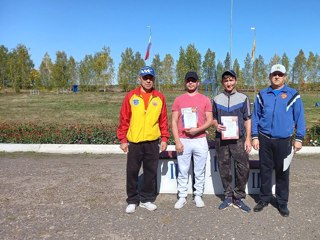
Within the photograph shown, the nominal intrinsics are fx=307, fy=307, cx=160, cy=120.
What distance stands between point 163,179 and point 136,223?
1.20 meters

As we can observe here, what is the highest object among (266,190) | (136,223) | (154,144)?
(154,144)

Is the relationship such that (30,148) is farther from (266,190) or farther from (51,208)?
(266,190)

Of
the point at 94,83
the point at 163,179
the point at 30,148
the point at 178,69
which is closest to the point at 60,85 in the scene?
the point at 94,83

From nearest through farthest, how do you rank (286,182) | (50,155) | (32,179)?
(286,182)
(32,179)
(50,155)

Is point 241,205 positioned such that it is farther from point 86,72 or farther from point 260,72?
point 86,72

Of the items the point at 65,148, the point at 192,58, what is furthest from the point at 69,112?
the point at 192,58

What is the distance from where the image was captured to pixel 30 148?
26.3 ft

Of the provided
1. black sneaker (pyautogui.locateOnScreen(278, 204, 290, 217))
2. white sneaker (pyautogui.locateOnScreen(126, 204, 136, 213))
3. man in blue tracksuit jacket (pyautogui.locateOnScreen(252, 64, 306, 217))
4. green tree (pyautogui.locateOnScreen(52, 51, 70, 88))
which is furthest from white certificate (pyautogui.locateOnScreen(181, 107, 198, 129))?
green tree (pyautogui.locateOnScreen(52, 51, 70, 88))

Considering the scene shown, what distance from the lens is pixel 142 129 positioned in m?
4.07

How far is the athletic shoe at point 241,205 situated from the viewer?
4.16 metres

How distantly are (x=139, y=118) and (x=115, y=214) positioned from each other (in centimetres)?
132

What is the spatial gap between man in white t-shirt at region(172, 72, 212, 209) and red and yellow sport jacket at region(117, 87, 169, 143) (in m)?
0.25

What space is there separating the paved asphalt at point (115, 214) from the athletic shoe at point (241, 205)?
0.07 metres

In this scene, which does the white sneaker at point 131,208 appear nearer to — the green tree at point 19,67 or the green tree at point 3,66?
the green tree at point 19,67
